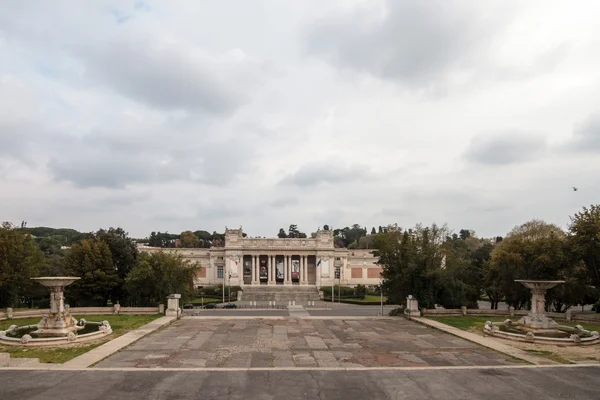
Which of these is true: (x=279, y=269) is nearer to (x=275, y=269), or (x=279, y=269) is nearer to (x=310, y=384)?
(x=275, y=269)

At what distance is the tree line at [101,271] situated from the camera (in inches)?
1748

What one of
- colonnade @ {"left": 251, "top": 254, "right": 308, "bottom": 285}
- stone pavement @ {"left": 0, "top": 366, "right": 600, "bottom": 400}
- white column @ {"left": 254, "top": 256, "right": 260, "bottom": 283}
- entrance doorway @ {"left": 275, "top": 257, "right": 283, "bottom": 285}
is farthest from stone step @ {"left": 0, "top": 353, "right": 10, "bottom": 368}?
entrance doorway @ {"left": 275, "top": 257, "right": 283, "bottom": 285}

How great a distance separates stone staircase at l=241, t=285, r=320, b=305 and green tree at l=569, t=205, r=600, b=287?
166ft

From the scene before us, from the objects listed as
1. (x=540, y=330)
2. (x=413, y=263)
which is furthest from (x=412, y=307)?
(x=540, y=330)

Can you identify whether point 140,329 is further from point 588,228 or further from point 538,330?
point 588,228

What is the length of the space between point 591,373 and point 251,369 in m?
13.5

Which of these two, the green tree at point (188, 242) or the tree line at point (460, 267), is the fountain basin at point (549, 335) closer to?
the tree line at point (460, 267)

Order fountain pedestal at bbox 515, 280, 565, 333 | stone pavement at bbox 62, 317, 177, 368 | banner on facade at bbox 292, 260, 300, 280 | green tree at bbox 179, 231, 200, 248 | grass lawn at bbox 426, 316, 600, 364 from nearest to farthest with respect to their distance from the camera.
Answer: stone pavement at bbox 62, 317, 177, 368
grass lawn at bbox 426, 316, 600, 364
fountain pedestal at bbox 515, 280, 565, 333
banner on facade at bbox 292, 260, 300, 280
green tree at bbox 179, 231, 200, 248

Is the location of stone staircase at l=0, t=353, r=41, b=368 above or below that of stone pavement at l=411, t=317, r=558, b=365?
above

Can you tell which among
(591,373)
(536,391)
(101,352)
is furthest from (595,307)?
(101,352)

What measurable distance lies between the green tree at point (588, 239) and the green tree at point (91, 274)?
44014mm

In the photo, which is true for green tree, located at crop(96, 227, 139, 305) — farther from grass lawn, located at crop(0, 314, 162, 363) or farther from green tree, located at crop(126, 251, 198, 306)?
grass lawn, located at crop(0, 314, 162, 363)

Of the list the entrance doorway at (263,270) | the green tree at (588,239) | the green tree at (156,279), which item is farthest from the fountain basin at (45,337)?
the entrance doorway at (263,270)

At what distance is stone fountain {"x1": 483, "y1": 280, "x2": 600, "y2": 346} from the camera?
25.6 meters
